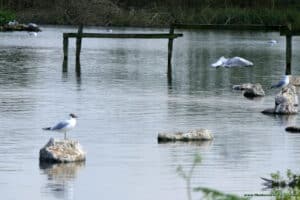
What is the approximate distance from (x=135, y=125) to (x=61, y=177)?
22.9ft

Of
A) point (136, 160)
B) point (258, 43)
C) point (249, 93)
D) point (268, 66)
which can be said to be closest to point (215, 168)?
point (136, 160)

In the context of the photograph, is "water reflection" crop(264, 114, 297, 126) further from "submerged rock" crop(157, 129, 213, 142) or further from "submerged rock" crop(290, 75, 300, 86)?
"submerged rock" crop(290, 75, 300, 86)

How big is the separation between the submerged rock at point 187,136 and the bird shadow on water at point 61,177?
3285 mm

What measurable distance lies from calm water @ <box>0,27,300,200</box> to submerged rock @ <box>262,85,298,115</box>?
427mm

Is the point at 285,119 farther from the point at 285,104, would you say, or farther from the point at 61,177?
the point at 61,177

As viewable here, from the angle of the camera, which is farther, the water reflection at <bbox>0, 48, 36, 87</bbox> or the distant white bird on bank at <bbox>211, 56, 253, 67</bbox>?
the distant white bird on bank at <bbox>211, 56, 253, 67</bbox>

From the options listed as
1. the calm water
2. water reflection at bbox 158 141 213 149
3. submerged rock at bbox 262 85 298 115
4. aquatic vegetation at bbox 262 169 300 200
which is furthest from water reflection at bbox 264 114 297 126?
aquatic vegetation at bbox 262 169 300 200

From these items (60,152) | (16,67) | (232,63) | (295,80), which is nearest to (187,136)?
(60,152)

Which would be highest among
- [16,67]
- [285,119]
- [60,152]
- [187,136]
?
[60,152]

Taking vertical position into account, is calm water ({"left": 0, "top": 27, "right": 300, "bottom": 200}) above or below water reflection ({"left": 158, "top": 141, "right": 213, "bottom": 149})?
below

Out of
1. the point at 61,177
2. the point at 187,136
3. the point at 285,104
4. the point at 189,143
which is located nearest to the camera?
the point at 61,177

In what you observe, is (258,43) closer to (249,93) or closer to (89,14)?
(89,14)

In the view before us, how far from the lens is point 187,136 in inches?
859

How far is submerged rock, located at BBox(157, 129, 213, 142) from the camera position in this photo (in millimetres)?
21812
